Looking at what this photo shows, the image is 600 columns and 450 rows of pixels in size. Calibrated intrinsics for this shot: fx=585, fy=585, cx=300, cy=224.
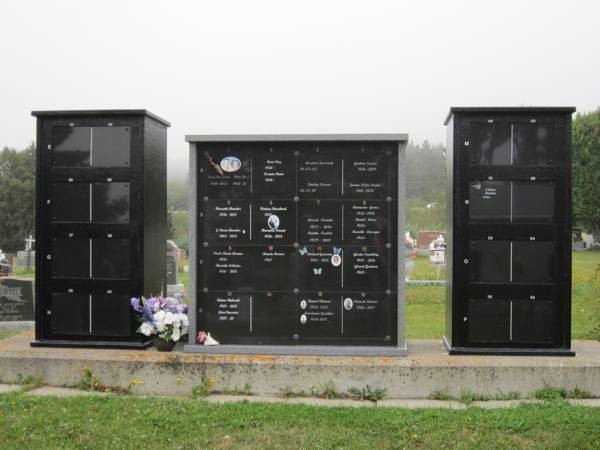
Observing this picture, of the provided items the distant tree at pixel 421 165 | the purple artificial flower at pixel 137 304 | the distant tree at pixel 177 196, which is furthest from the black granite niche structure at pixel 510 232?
the distant tree at pixel 421 165

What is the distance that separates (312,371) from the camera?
600cm

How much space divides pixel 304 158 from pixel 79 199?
2638mm

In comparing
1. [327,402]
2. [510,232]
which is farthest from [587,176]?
[327,402]

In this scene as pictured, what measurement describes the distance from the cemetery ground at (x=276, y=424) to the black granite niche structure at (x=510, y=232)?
2.75ft

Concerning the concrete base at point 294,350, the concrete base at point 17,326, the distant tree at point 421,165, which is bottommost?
the concrete base at point 17,326

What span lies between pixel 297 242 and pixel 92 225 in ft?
7.74

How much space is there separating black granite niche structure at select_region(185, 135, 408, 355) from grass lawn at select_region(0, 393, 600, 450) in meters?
1.18

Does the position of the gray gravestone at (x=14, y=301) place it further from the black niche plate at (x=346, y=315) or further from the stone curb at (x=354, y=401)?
the black niche plate at (x=346, y=315)

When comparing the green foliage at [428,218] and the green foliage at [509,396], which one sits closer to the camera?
the green foliage at [509,396]

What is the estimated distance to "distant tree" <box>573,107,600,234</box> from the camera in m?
39.1

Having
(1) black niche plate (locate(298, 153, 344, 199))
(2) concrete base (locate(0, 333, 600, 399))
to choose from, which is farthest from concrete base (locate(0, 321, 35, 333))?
(1) black niche plate (locate(298, 153, 344, 199))

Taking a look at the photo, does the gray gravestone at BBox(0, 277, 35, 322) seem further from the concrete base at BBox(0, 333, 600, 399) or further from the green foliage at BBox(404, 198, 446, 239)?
the green foliage at BBox(404, 198, 446, 239)

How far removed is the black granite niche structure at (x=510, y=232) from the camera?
248 inches

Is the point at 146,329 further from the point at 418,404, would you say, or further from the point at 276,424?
the point at 418,404
